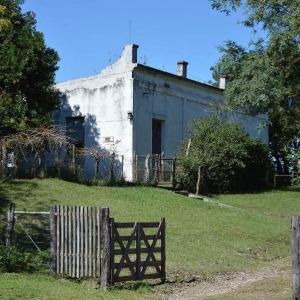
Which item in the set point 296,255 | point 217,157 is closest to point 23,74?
point 217,157

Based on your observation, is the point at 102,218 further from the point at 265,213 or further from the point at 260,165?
the point at 260,165

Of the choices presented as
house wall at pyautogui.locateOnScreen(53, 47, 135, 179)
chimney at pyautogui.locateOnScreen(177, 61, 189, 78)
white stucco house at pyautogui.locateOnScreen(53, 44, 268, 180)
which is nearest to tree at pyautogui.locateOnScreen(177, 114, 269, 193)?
white stucco house at pyautogui.locateOnScreen(53, 44, 268, 180)

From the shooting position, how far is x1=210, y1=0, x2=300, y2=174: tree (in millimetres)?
22594

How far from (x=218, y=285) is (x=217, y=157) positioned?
18021 millimetres

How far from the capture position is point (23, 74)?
26609mm

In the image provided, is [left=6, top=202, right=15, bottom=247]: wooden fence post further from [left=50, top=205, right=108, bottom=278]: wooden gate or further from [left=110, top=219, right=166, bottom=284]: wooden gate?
[left=110, top=219, right=166, bottom=284]: wooden gate

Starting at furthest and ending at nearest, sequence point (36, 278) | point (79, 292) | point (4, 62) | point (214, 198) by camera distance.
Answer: point (214, 198), point (4, 62), point (36, 278), point (79, 292)

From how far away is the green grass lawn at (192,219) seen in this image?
14484 mm

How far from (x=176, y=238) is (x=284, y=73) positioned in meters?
12.1

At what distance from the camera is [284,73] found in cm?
2497

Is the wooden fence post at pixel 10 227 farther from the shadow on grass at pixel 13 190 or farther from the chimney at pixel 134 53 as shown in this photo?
the chimney at pixel 134 53

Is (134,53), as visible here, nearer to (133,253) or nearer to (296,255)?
(133,253)

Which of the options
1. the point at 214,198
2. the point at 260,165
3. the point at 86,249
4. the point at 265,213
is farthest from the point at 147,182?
the point at 86,249

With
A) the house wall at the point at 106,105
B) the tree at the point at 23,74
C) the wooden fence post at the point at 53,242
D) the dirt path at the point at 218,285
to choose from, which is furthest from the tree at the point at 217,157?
the wooden fence post at the point at 53,242
